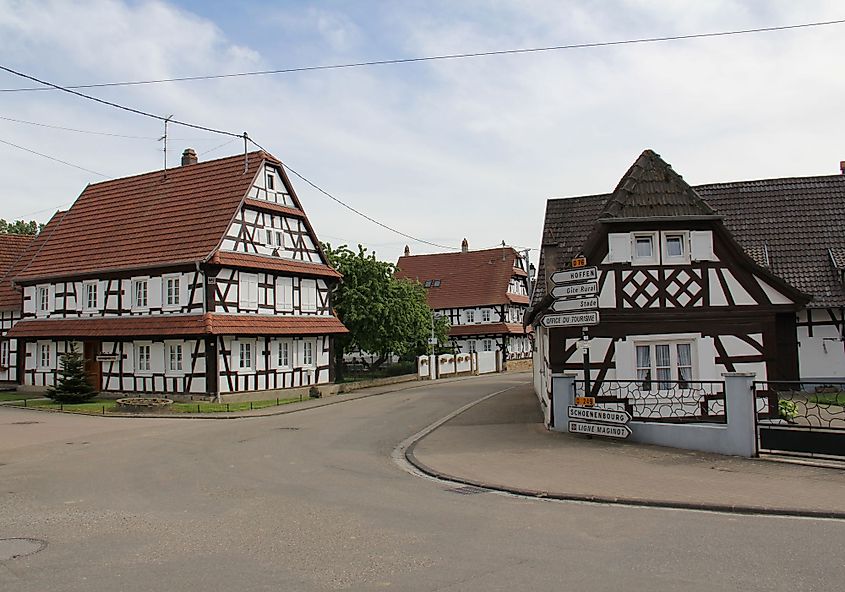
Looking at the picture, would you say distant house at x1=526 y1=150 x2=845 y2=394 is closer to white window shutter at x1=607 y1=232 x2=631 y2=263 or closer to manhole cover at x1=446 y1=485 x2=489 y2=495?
white window shutter at x1=607 y1=232 x2=631 y2=263

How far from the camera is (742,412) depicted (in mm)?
14039

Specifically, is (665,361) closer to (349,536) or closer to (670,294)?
(670,294)

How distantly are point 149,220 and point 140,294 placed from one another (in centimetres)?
444

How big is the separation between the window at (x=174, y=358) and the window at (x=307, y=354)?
6215 millimetres

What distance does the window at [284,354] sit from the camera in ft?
113

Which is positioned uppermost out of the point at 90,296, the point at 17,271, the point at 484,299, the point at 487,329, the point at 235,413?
the point at 17,271

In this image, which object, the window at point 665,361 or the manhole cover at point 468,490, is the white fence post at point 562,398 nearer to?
the window at point 665,361

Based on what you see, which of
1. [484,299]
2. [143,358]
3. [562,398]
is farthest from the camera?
[484,299]

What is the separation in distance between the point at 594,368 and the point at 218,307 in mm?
17955

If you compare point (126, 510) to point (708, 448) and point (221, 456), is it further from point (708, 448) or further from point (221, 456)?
point (708, 448)

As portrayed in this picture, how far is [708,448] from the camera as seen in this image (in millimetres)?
14602

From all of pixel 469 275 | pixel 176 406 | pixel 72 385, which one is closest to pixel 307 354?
pixel 176 406

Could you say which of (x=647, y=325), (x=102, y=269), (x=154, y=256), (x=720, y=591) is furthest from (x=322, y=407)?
(x=720, y=591)

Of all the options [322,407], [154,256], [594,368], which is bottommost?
[322,407]
